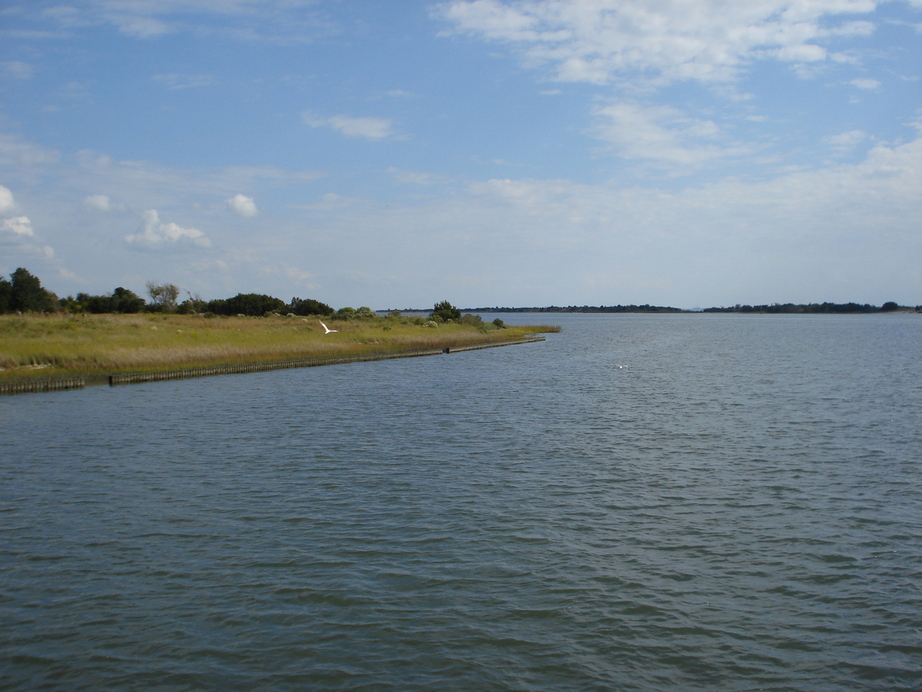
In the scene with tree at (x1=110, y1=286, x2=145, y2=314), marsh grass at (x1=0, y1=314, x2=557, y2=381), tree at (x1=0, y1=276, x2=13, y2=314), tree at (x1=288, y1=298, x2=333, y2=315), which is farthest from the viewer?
tree at (x1=288, y1=298, x2=333, y2=315)

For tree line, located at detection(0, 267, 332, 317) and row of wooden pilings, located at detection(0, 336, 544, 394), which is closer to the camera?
row of wooden pilings, located at detection(0, 336, 544, 394)

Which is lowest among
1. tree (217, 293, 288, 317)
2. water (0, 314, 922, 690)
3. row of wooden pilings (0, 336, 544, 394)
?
water (0, 314, 922, 690)

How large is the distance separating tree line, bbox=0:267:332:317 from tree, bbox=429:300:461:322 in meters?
10.7

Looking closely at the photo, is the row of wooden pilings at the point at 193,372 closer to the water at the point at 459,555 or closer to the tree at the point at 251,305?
the water at the point at 459,555

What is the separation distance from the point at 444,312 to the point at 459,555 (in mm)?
79446

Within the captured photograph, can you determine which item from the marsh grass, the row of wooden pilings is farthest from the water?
the marsh grass

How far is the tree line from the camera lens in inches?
2547

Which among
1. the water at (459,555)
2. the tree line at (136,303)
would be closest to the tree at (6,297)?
the tree line at (136,303)

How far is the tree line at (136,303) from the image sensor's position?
212 ft

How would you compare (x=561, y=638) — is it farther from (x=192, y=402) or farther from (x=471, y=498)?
(x=192, y=402)

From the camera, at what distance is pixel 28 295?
65000mm

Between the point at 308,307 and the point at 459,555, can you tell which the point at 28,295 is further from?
the point at 459,555

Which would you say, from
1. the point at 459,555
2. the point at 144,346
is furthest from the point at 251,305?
the point at 459,555

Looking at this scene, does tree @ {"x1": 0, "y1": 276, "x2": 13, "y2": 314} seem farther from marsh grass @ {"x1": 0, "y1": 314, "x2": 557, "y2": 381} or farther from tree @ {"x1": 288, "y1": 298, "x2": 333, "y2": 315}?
tree @ {"x1": 288, "y1": 298, "x2": 333, "y2": 315}
